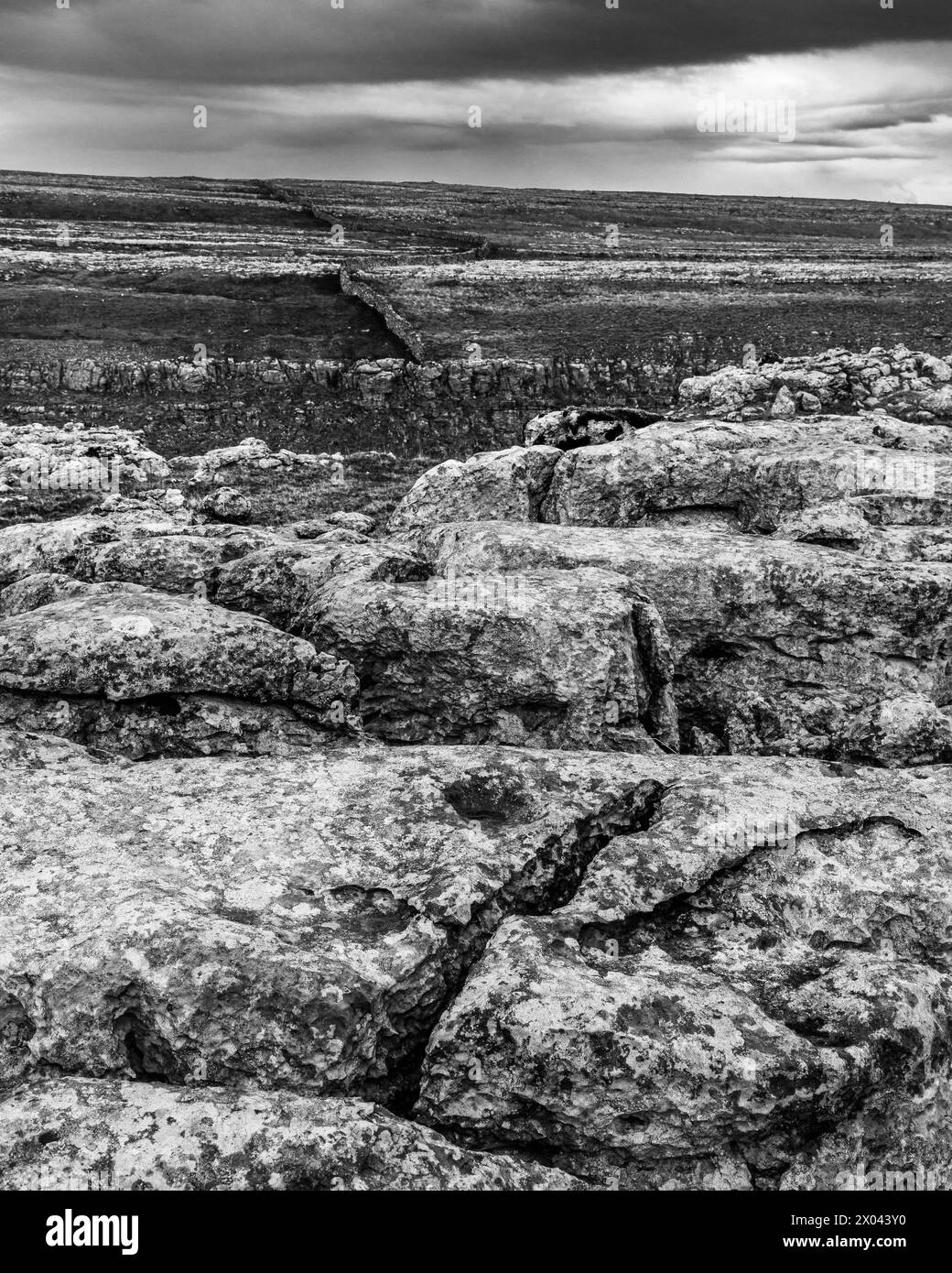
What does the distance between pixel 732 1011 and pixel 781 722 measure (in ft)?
18.5

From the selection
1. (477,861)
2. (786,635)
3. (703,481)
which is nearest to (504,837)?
(477,861)

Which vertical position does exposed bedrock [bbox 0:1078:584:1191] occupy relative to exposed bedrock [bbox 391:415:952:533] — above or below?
below

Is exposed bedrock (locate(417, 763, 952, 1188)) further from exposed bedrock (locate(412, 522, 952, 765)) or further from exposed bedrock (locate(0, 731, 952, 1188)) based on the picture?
exposed bedrock (locate(412, 522, 952, 765))

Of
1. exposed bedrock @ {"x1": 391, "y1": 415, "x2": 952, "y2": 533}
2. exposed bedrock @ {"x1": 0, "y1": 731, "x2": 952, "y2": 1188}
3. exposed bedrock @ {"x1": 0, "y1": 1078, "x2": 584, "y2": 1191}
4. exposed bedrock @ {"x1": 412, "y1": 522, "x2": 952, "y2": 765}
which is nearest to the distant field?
exposed bedrock @ {"x1": 391, "y1": 415, "x2": 952, "y2": 533}

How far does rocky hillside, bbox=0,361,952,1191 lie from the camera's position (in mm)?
6430

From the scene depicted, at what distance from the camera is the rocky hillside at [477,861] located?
6430mm

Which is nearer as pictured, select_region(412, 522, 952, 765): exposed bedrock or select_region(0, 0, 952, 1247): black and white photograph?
select_region(0, 0, 952, 1247): black and white photograph

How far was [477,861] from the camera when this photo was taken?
781cm

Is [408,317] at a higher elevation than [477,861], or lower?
higher

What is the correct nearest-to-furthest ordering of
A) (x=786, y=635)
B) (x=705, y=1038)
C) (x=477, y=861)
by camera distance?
→ (x=705, y=1038) → (x=477, y=861) → (x=786, y=635)

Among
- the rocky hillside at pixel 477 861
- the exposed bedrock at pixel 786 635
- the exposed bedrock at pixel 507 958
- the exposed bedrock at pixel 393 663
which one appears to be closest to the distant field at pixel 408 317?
the exposed bedrock at pixel 786 635

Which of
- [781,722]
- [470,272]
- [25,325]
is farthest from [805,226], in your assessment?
[781,722]

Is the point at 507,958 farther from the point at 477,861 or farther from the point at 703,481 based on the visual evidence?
the point at 703,481

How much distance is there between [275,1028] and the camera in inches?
257
